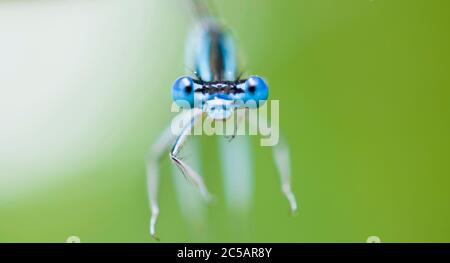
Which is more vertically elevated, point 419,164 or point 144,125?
point 144,125

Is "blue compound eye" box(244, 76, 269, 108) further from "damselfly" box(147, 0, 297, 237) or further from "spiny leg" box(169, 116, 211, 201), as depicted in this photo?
"spiny leg" box(169, 116, 211, 201)

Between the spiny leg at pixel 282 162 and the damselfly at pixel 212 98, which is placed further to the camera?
the spiny leg at pixel 282 162

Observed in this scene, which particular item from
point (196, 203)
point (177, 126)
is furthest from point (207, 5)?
point (196, 203)

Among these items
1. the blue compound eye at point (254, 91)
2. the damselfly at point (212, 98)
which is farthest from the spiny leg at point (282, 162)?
the blue compound eye at point (254, 91)

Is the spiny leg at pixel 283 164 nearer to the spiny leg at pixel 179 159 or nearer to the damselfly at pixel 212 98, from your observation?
the damselfly at pixel 212 98

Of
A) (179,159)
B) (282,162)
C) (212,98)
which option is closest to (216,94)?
(212,98)

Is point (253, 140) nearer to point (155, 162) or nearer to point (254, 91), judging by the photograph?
point (155, 162)

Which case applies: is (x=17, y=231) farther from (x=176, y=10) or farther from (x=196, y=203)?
(x=176, y=10)
